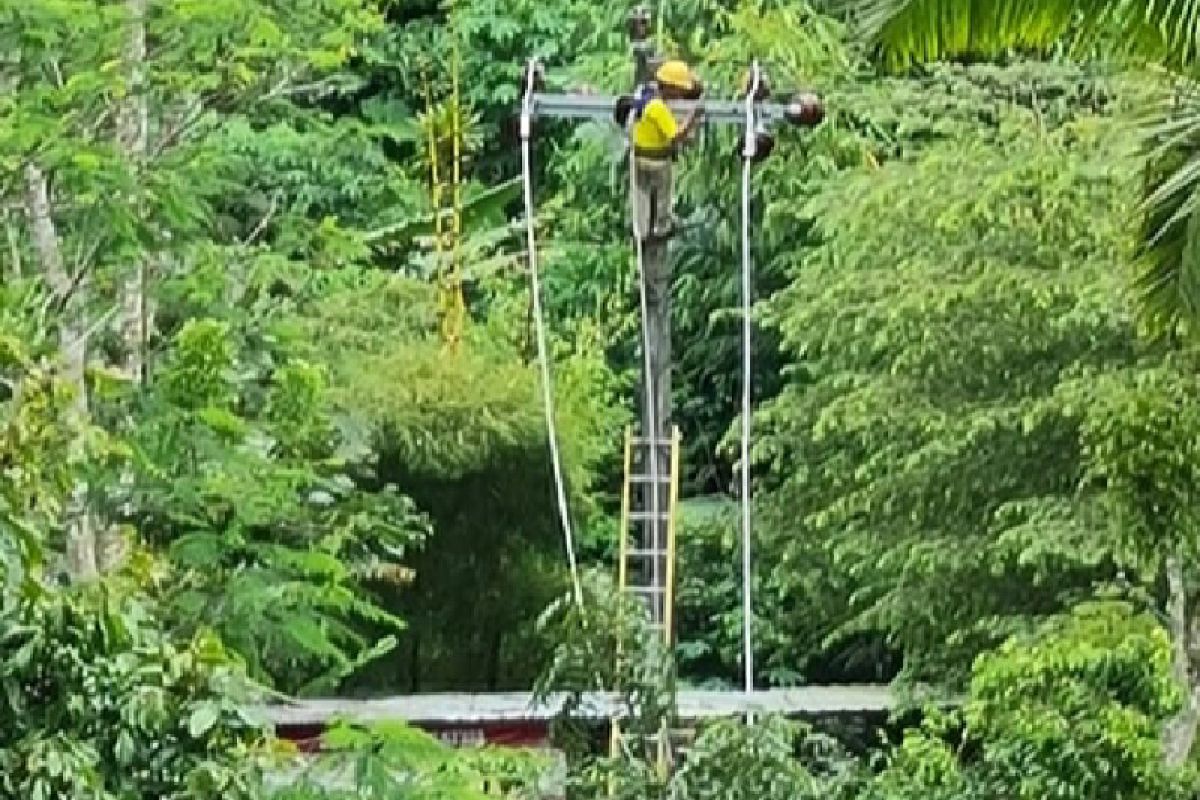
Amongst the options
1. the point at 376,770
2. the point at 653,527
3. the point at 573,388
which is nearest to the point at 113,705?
the point at 376,770

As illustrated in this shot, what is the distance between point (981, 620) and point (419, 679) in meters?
2.48

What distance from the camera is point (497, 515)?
8.94 meters

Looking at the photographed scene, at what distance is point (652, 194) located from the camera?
6094mm

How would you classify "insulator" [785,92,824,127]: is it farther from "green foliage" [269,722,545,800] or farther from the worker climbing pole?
"green foliage" [269,722,545,800]

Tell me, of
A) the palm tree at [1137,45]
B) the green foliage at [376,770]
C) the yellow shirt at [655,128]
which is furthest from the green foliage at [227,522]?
the yellow shirt at [655,128]

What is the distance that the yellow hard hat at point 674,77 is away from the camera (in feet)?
19.7

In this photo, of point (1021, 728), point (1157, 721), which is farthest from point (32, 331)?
point (1157, 721)

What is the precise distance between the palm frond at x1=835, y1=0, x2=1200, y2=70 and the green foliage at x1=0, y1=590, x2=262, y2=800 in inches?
84.8

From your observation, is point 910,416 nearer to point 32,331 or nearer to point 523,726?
point 523,726

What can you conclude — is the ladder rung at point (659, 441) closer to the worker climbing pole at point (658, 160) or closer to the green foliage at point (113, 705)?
the worker climbing pole at point (658, 160)

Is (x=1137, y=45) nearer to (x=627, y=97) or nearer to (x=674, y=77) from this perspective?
(x=674, y=77)

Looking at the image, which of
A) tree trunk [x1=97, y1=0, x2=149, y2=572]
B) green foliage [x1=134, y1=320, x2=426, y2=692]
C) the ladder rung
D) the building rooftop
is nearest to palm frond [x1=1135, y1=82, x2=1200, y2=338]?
the ladder rung

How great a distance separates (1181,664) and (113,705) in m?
4.18

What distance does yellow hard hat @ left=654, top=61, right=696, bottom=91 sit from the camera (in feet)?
19.7
